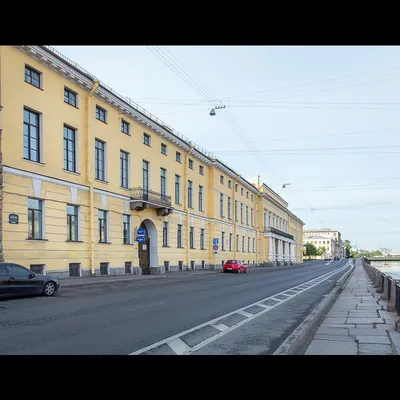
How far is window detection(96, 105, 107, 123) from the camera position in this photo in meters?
29.3

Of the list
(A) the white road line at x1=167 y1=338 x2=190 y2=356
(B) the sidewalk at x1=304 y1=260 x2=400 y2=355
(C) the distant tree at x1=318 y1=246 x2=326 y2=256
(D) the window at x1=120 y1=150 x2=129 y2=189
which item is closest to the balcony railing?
(D) the window at x1=120 y1=150 x2=129 y2=189

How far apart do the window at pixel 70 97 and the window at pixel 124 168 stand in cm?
617

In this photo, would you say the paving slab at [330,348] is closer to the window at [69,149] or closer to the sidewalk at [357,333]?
the sidewalk at [357,333]

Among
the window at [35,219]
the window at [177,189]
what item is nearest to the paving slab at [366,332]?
the window at [35,219]

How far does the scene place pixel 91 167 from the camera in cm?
2820

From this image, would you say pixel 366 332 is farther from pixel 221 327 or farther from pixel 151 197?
pixel 151 197

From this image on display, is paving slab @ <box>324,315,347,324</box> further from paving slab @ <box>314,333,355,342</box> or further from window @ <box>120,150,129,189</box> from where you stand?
window @ <box>120,150,129,189</box>

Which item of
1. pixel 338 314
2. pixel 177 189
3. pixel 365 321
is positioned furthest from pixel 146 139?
pixel 365 321

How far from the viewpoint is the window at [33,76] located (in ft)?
76.0

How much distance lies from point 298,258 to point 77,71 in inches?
4096

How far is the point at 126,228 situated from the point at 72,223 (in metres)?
6.55
